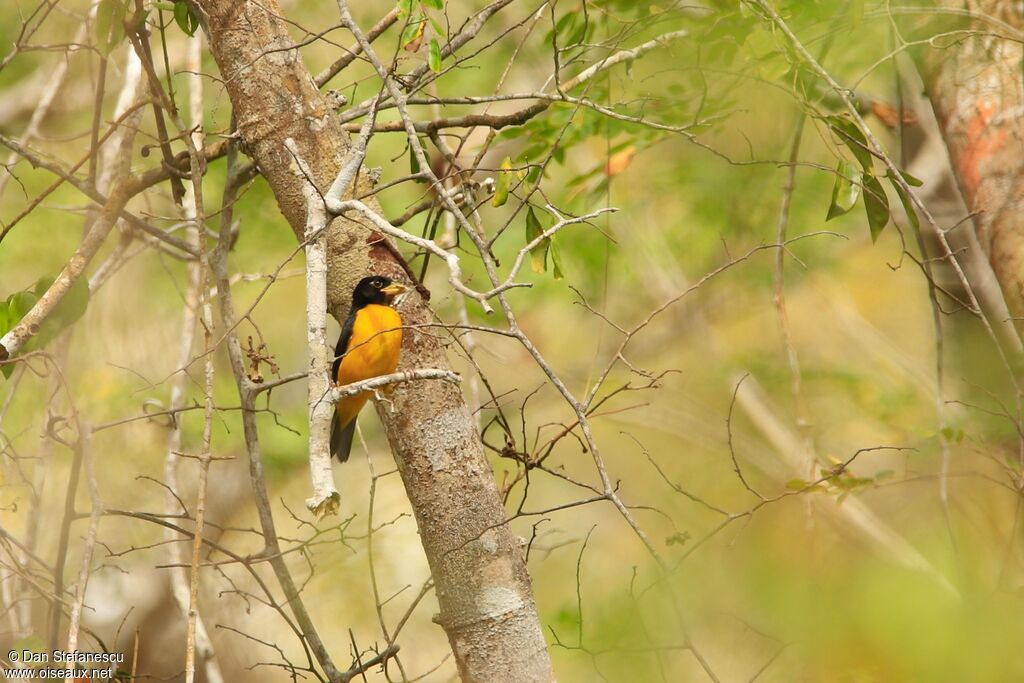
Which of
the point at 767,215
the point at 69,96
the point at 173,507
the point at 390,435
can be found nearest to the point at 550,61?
the point at 767,215

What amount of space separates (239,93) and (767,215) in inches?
144

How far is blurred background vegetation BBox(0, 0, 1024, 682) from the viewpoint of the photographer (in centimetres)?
266

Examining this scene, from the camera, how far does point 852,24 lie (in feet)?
9.20

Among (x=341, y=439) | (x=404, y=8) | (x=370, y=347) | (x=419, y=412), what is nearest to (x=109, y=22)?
(x=404, y=8)

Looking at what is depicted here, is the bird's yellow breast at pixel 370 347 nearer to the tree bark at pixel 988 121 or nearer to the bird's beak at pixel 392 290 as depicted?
the bird's beak at pixel 392 290

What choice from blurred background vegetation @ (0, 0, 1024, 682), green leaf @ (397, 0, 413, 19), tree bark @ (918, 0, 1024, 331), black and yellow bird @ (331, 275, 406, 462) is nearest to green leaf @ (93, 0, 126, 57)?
blurred background vegetation @ (0, 0, 1024, 682)

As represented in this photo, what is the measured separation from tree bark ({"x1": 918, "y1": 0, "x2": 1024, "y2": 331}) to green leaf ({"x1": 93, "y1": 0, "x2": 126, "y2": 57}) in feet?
8.97

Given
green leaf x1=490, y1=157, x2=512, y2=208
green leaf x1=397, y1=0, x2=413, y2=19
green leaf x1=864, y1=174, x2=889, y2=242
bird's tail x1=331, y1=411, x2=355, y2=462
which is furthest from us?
bird's tail x1=331, y1=411, x2=355, y2=462

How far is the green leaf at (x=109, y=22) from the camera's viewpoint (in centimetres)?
A: 288

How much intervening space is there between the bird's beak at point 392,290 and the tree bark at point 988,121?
202cm

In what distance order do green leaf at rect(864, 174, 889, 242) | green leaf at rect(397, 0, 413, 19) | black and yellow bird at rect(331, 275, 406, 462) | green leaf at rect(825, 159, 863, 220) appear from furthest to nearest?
green leaf at rect(864, 174, 889, 242) → green leaf at rect(825, 159, 863, 220) → black and yellow bird at rect(331, 275, 406, 462) → green leaf at rect(397, 0, 413, 19)

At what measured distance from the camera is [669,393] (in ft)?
21.6

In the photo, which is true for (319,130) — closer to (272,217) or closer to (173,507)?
(173,507)

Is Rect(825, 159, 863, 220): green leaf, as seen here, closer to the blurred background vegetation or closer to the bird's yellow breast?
the blurred background vegetation
